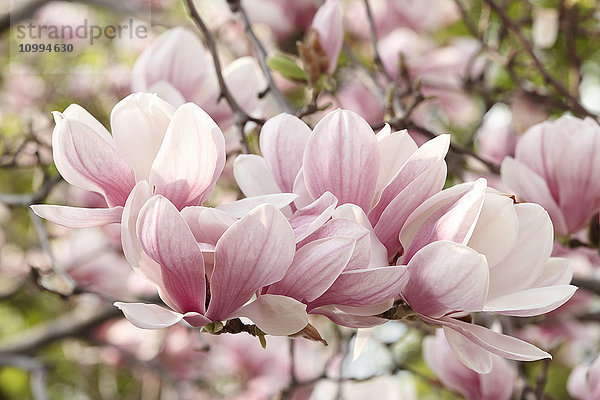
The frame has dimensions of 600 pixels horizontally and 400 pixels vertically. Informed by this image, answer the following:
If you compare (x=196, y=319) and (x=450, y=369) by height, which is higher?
(x=196, y=319)

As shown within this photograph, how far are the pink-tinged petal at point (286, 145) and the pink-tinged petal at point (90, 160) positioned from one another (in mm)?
92

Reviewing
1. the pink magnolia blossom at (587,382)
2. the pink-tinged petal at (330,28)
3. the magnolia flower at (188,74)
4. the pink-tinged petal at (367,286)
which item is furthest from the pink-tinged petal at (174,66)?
the pink magnolia blossom at (587,382)

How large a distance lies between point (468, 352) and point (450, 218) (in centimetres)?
9

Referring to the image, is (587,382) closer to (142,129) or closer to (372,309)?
(372,309)

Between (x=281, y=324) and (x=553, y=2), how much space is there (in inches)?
35.1

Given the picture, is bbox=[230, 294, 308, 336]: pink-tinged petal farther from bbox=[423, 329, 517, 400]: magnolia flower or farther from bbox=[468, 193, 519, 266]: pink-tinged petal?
bbox=[423, 329, 517, 400]: magnolia flower

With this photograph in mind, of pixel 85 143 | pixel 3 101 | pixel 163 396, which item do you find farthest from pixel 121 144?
pixel 3 101

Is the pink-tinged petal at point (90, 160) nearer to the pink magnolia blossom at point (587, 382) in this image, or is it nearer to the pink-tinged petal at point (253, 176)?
the pink-tinged petal at point (253, 176)

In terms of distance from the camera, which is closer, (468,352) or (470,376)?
(468,352)

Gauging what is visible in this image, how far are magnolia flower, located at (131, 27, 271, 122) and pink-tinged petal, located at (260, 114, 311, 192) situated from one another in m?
0.22

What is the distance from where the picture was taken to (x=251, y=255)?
1.21 ft

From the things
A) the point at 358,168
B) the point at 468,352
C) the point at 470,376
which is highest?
the point at 358,168

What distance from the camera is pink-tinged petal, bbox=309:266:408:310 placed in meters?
0.38

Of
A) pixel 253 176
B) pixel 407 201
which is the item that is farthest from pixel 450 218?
pixel 253 176
